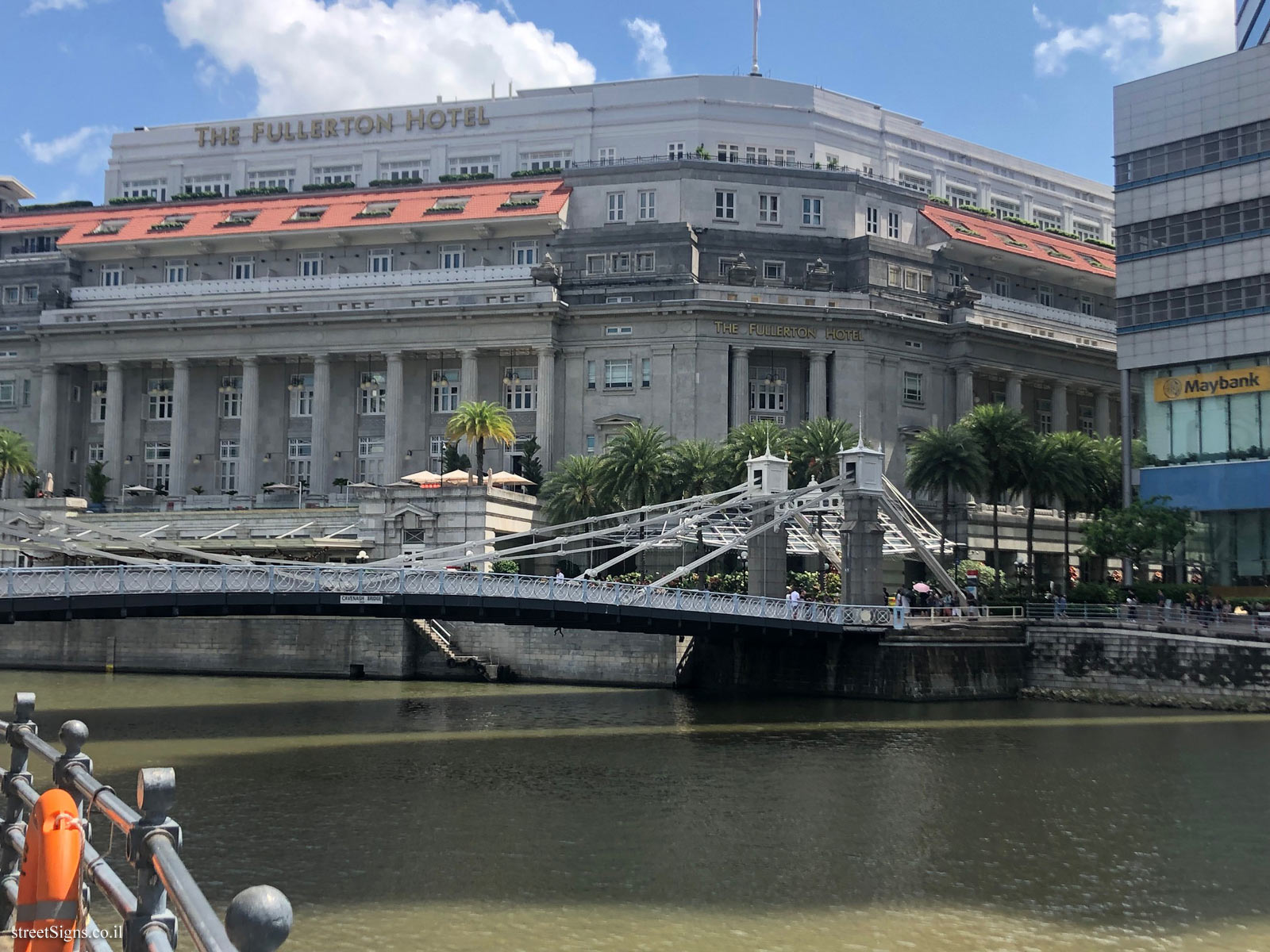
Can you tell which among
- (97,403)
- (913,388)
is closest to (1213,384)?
(913,388)

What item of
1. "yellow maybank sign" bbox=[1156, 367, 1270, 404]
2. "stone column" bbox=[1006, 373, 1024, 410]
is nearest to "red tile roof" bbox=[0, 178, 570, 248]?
"stone column" bbox=[1006, 373, 1024, 410]

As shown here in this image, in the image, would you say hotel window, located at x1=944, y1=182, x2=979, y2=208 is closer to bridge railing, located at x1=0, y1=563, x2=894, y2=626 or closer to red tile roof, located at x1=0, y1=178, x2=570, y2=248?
red tile roof, located at x1=0, y1=178, x2=570, y2=248

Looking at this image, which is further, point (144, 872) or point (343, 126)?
point (343, 126)

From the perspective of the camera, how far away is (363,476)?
325 ft

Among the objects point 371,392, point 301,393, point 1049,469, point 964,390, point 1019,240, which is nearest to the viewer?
point 1049,469

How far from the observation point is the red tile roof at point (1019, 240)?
4065 inches

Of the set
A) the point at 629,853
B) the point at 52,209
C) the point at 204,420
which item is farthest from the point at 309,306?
the point at 629,853

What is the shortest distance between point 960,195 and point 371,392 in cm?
5503

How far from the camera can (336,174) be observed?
366ft

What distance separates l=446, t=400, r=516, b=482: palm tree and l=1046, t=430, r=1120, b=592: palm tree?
33746mm

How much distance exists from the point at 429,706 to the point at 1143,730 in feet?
95.4

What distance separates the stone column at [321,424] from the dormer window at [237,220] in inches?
559

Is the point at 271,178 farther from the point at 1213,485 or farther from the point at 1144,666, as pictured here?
the point at 1144,666

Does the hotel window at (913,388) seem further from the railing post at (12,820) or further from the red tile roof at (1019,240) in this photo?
the railing post at (12,820)
